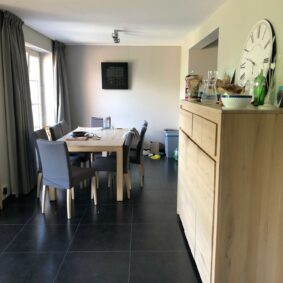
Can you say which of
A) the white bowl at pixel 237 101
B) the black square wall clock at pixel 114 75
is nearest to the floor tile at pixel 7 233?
the white bowl at pixel 237 101

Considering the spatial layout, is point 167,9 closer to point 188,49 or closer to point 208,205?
point 188,49

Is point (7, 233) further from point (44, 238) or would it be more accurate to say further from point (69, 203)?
point (69, 203)

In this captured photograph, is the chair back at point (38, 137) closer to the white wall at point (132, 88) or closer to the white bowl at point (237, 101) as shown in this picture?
the white wall at point (132, 88)

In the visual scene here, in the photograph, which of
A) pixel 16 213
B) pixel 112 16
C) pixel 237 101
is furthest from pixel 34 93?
pixel 237 101

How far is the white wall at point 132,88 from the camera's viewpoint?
19.8 ft

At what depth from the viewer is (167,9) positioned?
11.1 ft

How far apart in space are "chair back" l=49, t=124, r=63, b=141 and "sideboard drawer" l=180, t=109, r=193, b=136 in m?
2.16

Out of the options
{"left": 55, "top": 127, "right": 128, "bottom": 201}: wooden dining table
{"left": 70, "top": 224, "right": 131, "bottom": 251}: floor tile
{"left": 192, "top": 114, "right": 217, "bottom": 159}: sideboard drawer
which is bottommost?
{"left": 70, "top": 224, "right": 131, "bottom": 251}: floor tile

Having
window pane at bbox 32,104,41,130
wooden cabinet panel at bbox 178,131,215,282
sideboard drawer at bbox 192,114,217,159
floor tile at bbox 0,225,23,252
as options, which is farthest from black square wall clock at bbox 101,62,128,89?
sideboard drawer at bbox 192,114,217,159

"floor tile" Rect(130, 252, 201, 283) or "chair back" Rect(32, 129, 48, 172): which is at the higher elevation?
"chair back" Rect(32, 129, 48, 172)

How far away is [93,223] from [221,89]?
193 centimetres

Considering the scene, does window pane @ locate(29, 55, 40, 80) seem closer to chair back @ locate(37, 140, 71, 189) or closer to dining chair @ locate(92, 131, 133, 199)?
dining chair @ locate(92, 131, 133, 199)

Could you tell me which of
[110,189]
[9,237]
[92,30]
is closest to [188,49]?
[92,30]

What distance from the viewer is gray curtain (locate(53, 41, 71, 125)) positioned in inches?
218
